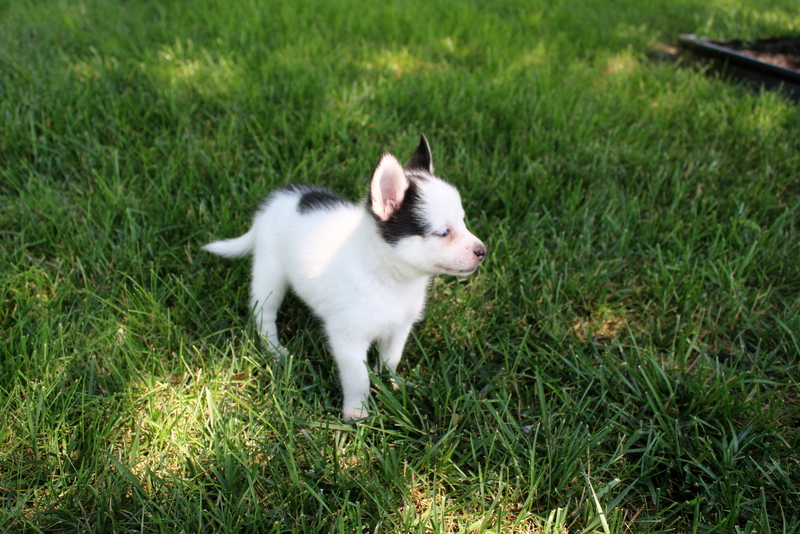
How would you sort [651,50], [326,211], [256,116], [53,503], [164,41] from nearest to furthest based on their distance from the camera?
[53,503], [326,211], [256,116], [164,41], [651,50]

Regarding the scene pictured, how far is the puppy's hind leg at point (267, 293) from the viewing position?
2.41m

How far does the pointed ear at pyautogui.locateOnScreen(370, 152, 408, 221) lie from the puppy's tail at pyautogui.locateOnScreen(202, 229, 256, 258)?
2.76 feet

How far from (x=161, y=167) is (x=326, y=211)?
1.42 metres

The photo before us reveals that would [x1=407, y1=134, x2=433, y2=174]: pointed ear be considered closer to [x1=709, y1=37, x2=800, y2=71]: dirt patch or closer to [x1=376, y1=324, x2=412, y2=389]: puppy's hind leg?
[x1=376, y1=324, x2=412, y2=389]: puppy's hind leg

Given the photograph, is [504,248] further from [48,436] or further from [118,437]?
[48,436]

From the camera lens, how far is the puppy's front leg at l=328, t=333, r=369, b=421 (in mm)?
2133

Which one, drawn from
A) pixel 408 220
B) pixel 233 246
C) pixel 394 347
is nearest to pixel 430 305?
pixel 394 347

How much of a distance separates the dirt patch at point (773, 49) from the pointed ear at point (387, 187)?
4.55 m

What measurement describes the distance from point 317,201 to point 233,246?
0.48 m

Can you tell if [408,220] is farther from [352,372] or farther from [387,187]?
[352,372]

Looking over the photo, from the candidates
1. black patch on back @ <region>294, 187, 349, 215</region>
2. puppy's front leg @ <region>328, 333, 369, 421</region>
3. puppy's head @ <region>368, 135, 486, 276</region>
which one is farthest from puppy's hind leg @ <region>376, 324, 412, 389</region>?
black patch on back @ <region>294, 187, 349, 215</region>

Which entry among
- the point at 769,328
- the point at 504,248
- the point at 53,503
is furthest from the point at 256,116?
the point at 769,328

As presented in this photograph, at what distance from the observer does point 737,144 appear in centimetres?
387

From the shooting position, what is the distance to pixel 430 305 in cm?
260
